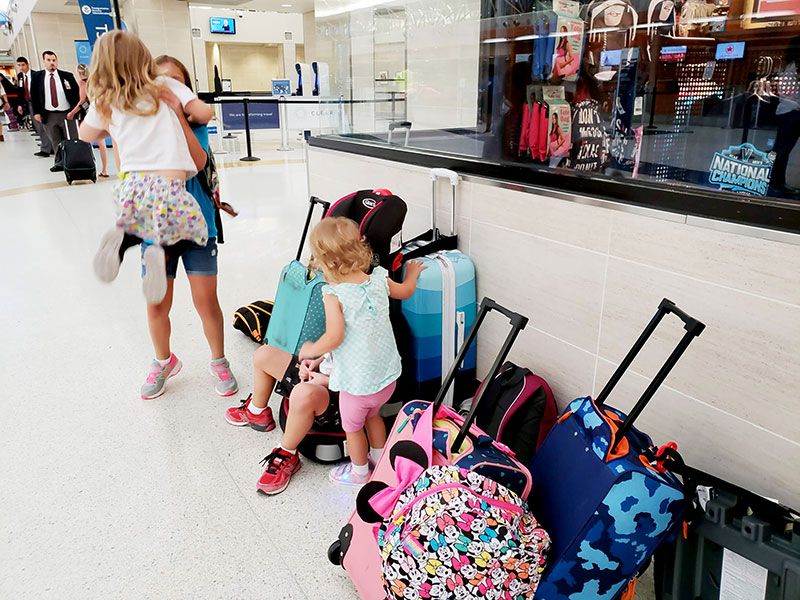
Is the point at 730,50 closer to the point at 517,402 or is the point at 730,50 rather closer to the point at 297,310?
the point at 517,402

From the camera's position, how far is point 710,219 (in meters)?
1.59

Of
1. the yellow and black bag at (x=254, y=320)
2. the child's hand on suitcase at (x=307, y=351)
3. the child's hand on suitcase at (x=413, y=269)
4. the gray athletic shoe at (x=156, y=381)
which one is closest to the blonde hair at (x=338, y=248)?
the child's hand on suitcase at (x=307, y=351)

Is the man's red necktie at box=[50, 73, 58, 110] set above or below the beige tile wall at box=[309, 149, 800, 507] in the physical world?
above

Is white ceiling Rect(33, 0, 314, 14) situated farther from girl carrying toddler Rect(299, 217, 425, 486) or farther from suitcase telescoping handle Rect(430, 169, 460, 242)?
girl carrying toddler Rect(299, 217, 425, 486)

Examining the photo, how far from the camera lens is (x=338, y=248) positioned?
178 centimetres

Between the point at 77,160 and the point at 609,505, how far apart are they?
839 cm

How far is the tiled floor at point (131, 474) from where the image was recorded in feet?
5.47

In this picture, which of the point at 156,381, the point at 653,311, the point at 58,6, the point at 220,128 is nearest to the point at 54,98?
the point at 220,128

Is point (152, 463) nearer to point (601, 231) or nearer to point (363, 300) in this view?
point (363, 300)

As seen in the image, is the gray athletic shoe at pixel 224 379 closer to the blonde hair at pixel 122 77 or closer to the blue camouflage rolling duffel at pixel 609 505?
the blonde hair at pixel 122 77

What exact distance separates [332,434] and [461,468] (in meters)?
0.87

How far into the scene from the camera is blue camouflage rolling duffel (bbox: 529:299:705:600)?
1.26 metres

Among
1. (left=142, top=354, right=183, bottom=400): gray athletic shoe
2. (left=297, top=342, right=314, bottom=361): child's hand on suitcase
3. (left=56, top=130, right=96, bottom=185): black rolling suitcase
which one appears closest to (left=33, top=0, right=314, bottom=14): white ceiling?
(left=56, top=130, right=96, bottom=185): black rolling suitcase

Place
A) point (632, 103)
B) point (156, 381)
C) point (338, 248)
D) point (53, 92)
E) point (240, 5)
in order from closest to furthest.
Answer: point (338, 248), point (632, 103), point (156, 381), point (53, 92), point (240, 5)
